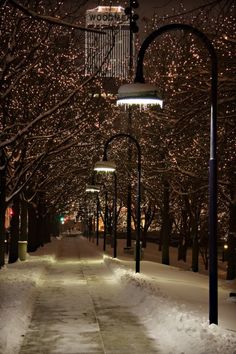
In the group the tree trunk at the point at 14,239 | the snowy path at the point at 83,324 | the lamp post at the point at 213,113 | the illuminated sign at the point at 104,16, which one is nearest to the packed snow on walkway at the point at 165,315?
the snowy path at the point at 83,324

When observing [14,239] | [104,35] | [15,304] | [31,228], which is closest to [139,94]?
[15,304]

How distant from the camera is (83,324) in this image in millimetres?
12047

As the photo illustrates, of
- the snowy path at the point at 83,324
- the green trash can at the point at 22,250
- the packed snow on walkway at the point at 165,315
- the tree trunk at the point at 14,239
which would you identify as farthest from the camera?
the green trash can at the point at 22,250

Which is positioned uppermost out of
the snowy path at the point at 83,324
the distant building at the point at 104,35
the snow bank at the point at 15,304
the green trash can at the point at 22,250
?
the distant building at the point at 104,35

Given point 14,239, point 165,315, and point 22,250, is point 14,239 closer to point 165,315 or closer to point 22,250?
point 22,250

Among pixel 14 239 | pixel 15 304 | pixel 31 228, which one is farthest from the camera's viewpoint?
pixel 31 228

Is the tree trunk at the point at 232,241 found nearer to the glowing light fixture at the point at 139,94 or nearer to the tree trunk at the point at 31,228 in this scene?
the glowing light fixture at the point at 139,94

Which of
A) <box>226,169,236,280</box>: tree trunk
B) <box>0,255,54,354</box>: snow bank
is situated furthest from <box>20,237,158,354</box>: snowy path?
<box>226,169,236,280</box>: tree trunk

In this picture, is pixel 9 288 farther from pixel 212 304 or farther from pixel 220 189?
pixel 220 189

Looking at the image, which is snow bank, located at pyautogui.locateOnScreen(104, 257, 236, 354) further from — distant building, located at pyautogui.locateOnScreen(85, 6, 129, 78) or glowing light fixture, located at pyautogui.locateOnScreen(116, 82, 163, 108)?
distant building, located at pyautogui.locateOnScreen(85, 6, 129, 78)

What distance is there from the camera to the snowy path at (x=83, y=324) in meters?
9.92

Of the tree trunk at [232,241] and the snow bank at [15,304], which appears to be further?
the tree trunk at [232,241]

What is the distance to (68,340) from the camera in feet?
34.2

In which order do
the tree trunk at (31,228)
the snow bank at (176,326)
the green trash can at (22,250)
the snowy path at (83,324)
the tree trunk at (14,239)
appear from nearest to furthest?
the snow bank at (176,326) → the snowy path at (83,324) → the tree trunk at (14,239) → the green trash can at (22,250) → the tree trunk at (31,228)
